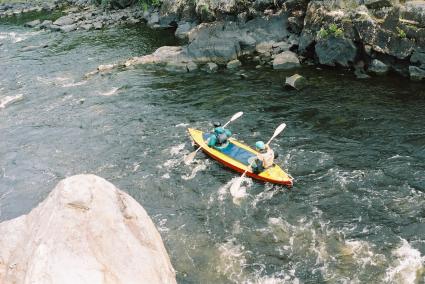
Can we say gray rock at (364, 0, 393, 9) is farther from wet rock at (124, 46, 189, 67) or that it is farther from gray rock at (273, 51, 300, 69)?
wet rock at (124, 46, 189, 67)

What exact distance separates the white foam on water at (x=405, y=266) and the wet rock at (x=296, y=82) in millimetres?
12731

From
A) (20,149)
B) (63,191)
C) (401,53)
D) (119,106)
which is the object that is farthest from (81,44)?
(63,191)

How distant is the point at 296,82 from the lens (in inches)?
951

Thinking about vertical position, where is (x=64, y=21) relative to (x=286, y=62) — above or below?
below

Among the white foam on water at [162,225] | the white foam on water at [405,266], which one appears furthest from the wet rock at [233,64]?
the white foam on water at [405,266]

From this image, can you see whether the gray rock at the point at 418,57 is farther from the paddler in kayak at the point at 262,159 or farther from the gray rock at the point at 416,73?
the paddler in kayak at the point at 262,159

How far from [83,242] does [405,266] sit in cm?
909

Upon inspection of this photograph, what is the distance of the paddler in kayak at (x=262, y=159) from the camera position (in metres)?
16.5

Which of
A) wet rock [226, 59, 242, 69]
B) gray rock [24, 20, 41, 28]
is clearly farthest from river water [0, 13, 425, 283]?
gray rock [24, 20, 41, 28]

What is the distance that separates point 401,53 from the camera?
2353 centimetres

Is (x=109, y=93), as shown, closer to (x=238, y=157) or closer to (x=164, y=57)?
(x=164, y=57)

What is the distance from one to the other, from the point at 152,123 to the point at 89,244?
1463 centimetres

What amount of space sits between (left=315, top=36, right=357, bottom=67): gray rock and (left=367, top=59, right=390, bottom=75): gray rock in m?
1.30

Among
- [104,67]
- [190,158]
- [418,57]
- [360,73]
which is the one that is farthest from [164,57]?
[418,57]
